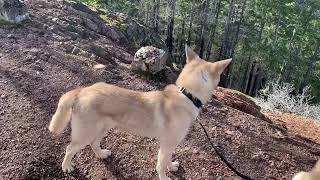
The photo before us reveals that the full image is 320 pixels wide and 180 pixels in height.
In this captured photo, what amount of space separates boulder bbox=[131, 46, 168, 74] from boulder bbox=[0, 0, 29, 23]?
3.60 meters

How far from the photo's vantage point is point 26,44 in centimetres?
993

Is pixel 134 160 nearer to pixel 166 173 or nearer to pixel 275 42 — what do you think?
pixel 166 173

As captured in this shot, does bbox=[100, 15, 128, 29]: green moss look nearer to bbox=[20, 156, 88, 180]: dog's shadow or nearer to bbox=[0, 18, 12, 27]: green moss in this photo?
bbox=[0, 18, 12, 27]: green moss

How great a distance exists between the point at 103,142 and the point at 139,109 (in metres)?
1.56

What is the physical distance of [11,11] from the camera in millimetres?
10945

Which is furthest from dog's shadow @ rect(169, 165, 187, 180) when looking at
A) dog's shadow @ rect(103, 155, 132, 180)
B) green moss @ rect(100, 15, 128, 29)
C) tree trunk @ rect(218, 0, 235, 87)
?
tree trunk @ rect(218, 0, 235, 87)

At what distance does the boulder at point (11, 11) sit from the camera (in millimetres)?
10959

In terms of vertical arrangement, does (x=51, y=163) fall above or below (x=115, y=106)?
below

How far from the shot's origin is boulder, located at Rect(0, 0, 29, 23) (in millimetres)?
10959

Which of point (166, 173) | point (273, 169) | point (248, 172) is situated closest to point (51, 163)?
point (166, 173)

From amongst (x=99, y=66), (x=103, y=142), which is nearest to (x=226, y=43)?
(x=99, y=66)

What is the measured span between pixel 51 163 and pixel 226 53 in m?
31.9

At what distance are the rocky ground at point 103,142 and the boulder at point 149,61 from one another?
23 centimetres

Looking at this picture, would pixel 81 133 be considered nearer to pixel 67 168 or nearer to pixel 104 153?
pixel 67 168
